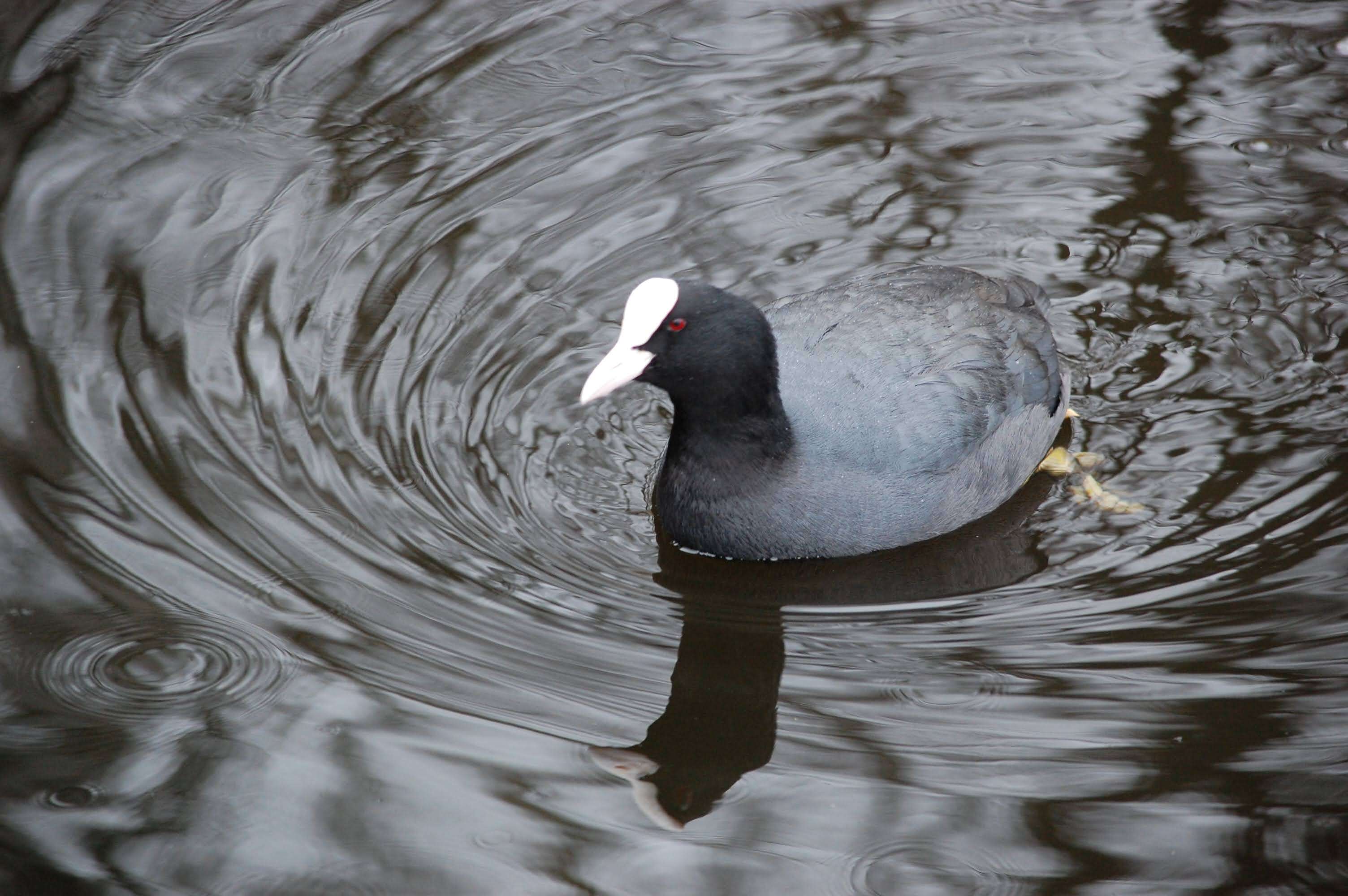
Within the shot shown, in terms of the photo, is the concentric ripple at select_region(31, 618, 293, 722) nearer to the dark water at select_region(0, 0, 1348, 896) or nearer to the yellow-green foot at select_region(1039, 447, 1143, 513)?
the dark water at select_region(0, 0, 1348, 896)

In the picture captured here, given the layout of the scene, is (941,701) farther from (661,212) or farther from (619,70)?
(619,70)

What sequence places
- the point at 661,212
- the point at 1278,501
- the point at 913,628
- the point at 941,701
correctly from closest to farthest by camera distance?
the point at 941,701, the point at 913,628, the point at 1278,501, the point at 661,212

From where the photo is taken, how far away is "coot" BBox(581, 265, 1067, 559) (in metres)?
4.18

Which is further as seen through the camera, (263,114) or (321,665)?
(263,114)

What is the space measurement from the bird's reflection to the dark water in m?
0.02

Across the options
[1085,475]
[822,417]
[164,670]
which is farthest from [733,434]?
[164,670]

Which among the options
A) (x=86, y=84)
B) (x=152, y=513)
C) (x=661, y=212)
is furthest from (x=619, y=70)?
(x=152, y=513)

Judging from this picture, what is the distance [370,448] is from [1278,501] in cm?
286

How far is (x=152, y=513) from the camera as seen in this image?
4.32 metres

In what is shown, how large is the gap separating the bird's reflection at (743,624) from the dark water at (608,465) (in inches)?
0.6

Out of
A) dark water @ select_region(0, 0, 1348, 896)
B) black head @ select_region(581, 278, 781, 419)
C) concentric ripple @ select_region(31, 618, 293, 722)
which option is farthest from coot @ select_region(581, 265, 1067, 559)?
concentric ripple @ select_region(31, 618, 293, 722)

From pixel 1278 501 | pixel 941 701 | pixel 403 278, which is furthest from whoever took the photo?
pixel 403 278

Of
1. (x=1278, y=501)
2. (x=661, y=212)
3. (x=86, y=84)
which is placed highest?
(x=86, y=84)

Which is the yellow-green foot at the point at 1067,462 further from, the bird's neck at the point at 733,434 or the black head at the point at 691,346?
the black head at the point at 691,346
